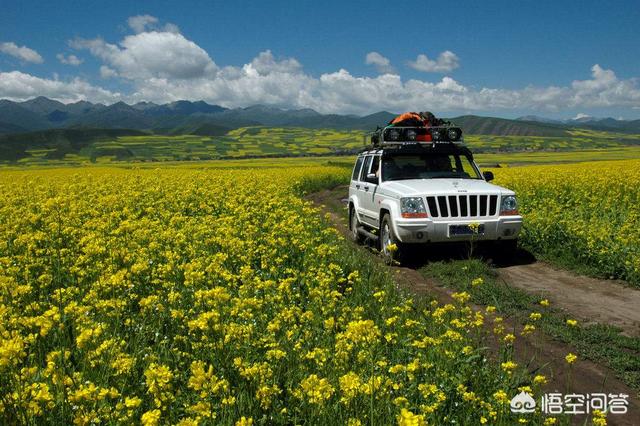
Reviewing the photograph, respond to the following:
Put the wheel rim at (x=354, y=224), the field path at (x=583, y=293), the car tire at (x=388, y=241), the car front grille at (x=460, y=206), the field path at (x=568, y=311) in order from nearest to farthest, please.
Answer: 1. the field path at (x=568, y=311)
2. the field path at (x=583, y=293)
3. the car front grille at (x=460, y=206)
4. the car tire at (x=388, y=241)
5. the wheel rim at (x=354, y=224)

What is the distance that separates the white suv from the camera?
952 cm

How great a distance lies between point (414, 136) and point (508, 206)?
341cm

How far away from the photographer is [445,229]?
9484 millimetres

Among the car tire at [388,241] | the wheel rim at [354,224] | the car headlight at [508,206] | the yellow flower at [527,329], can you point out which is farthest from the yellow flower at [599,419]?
the wheel rim at [354,224]

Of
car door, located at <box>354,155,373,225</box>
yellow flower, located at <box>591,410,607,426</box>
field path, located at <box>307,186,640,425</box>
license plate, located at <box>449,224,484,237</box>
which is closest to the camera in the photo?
yellow flower, located at <box>591,410,607,426</box>

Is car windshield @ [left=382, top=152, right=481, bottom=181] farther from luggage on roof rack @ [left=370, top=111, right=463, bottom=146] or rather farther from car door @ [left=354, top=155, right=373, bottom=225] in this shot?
car door @ [left=354, top=155, right=373, bottom=225]

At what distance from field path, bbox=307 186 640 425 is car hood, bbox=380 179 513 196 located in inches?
62.8

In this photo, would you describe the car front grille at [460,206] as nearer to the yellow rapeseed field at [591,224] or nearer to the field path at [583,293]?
the field path at [583,293]

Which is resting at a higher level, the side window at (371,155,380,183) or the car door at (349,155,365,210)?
the side window at (371,155,380,183)

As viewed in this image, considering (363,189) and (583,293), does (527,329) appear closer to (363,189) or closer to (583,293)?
(583,293)

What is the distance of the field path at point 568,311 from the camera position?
4.77 metres

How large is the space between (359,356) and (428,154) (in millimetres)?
8841

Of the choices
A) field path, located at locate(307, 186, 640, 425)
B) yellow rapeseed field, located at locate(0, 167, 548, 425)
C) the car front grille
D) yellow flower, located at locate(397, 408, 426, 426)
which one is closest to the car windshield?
the car front grille

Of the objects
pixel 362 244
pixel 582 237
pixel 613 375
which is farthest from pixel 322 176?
pixel 613 375
